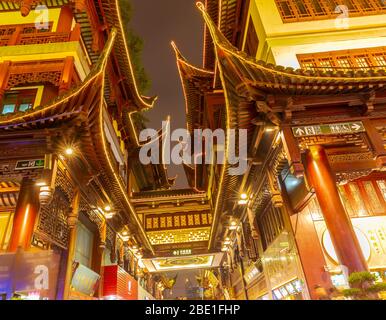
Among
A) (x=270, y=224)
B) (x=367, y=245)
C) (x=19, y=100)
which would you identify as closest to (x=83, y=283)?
(x=19, y=100)

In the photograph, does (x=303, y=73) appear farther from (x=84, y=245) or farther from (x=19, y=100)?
(x=84, y=245)

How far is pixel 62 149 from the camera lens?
864 cm

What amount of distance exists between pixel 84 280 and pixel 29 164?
5311 mm

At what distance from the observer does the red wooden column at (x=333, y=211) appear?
6.48 m

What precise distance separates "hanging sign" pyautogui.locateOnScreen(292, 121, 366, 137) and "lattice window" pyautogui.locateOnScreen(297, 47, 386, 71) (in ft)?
11.3

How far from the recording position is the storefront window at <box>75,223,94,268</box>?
1165 cm

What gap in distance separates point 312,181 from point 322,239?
8.53 feet

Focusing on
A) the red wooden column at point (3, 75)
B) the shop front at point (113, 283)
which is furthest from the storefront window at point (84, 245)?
the red wooden column at point (3, 75)

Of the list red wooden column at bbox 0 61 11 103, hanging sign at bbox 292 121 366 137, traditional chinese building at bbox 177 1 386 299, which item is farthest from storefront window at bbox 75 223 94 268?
hanging sign at bbox 292 121 366 137

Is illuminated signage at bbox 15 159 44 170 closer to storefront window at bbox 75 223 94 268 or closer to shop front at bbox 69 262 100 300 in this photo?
shop front at bbox 69 262 100 300

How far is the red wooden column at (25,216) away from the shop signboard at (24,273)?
27 cm

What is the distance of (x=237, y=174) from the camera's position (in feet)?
36.7

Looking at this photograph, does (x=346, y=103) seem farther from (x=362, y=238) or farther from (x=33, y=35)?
(x=33, y=35)

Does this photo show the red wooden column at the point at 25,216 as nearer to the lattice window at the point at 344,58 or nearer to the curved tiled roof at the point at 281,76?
the curved tiled roof at the point at 281,76
